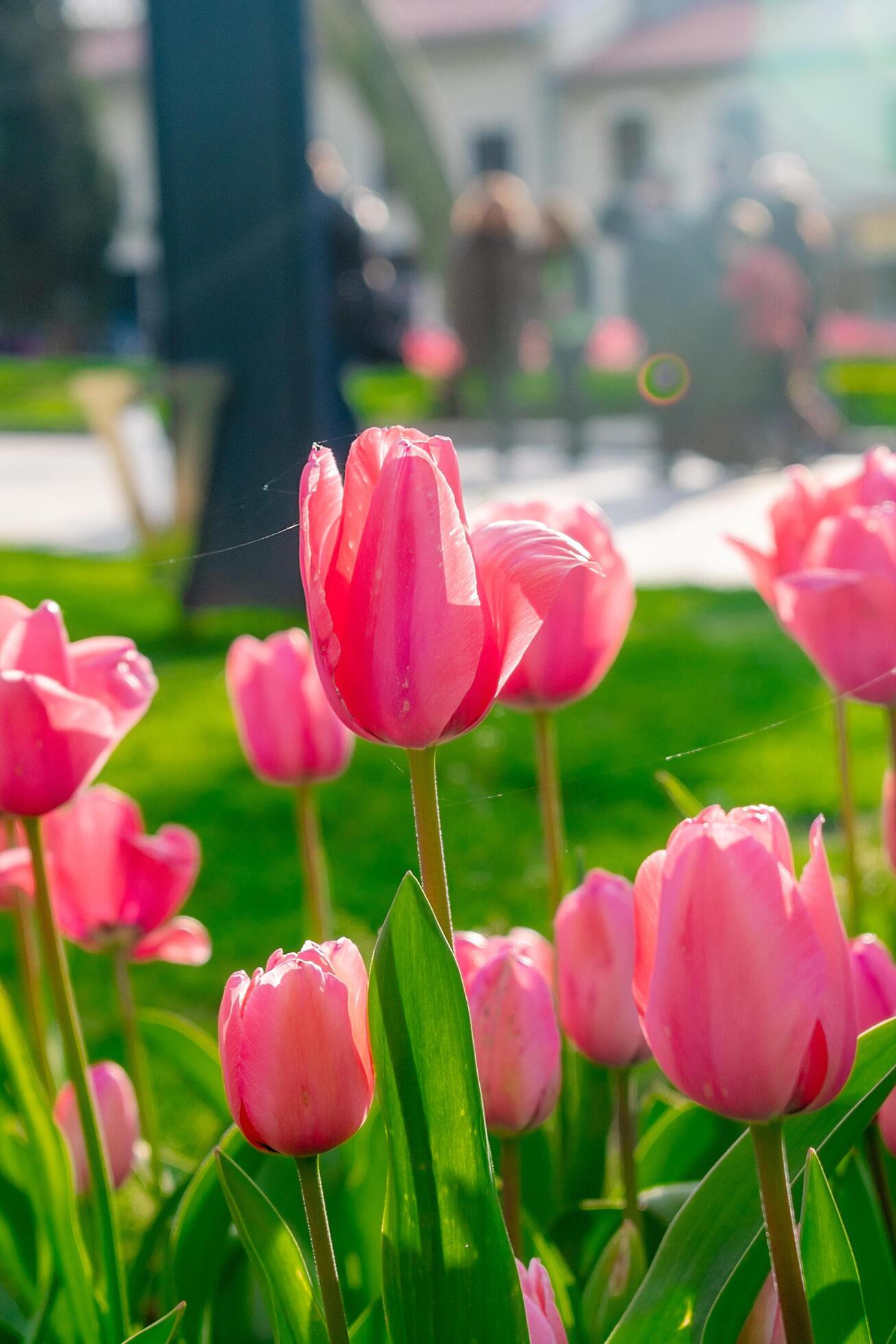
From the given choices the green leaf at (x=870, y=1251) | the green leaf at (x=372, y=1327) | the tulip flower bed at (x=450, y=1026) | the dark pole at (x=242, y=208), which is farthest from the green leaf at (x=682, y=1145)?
the dark pole at (x=242, y=208)

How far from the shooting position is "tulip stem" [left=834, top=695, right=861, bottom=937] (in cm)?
83

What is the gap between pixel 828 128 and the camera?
7.34 metres

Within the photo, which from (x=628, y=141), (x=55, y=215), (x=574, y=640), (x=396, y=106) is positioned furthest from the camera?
(x=628, y=141)

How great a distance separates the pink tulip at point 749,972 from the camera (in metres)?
0.47

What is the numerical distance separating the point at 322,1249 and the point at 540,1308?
85 millimetres

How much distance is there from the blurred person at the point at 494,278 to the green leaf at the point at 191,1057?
24.1 ft

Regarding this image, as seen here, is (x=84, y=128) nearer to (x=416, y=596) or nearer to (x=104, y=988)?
(x=104, y=988)

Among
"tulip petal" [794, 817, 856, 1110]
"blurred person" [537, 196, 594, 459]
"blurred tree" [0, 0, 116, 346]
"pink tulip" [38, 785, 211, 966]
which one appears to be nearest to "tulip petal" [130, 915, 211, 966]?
"pink tulip" [38, 785, 211, 966]

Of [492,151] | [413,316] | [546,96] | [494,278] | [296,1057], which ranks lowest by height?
[492,151]

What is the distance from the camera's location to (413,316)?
10.3 m

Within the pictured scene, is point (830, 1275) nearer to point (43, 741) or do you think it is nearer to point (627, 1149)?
point (627, 1149)

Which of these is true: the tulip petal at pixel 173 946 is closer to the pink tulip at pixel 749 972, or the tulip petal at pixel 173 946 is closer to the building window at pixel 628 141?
the pink tulip at pixel 749 972

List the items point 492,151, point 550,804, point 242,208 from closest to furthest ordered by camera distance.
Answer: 1. point 550,804
2. point 242,208
3. point 492,151

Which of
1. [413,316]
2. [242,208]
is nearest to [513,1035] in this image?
[242,208]
